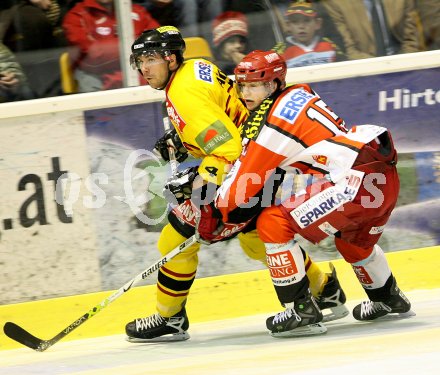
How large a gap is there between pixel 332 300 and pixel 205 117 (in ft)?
3.80

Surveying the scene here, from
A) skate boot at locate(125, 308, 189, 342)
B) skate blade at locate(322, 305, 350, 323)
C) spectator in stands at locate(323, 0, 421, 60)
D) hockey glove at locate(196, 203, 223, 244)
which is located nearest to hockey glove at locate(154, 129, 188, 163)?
hockey glove at locate(196, 203, 223, 244)

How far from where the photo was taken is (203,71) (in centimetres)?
481

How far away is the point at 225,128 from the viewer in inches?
182

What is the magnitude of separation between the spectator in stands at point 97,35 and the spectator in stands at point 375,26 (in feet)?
3.64

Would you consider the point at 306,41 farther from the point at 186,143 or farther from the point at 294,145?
the point at 294,145

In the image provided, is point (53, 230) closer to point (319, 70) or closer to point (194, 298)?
point (194, 298)

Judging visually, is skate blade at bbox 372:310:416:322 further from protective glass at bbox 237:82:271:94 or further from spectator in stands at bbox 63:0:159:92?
spectator in stands at bbox 63:0:159:92

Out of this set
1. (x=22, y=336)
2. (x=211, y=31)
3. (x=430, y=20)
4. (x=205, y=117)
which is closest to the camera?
(x=205, y=117)

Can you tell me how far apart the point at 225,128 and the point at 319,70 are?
136cm

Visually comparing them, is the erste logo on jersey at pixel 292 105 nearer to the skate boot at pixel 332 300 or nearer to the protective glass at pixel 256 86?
the protective glass at pixel 256 86

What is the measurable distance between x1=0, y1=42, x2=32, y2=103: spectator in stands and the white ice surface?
136 centimetres

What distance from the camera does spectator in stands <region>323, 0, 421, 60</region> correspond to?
6016 mm

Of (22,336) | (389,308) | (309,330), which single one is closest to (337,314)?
(389,308)

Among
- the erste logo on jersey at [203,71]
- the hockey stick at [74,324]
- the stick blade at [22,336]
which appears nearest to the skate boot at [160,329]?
the hockey stick at [74,324]
